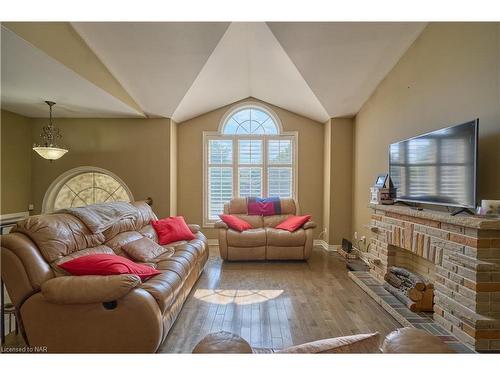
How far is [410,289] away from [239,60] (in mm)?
3502

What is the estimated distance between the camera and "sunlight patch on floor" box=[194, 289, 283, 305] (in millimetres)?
3010

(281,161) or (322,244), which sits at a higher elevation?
(281,161)

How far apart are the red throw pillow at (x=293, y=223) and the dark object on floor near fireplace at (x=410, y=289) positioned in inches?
62.6

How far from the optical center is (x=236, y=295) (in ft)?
10.4

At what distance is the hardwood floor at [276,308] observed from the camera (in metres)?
2.36

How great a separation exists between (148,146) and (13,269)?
360 centimetres

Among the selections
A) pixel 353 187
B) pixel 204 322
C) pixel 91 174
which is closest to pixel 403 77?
pixel 353 187

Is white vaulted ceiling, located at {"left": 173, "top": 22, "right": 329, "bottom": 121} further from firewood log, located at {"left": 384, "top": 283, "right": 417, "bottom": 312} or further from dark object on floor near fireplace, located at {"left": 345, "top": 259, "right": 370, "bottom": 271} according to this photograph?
firewood log, located at {"left": 384, "top": 283, "right": 417, "bottom": 312}

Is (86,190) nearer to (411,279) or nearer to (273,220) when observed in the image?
(273,220)

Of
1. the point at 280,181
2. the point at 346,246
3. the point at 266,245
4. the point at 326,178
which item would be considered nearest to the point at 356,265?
the point at 346,246

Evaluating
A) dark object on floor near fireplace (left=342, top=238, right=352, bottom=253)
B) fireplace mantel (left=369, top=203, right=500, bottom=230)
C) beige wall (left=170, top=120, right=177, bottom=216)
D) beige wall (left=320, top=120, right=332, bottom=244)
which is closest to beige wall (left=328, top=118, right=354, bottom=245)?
beige wall (left=320, top=120, right=332, bottom=244)

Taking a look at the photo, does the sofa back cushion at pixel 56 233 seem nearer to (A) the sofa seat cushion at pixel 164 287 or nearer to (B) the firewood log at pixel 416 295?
(A) the sofa seat cushion at pixel 164 287

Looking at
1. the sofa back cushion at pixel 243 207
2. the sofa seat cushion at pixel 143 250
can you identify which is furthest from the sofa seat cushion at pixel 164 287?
the sofa back cushion at pixel 243 207

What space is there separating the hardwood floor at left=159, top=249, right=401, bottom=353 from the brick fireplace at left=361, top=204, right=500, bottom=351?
53 centimetres
